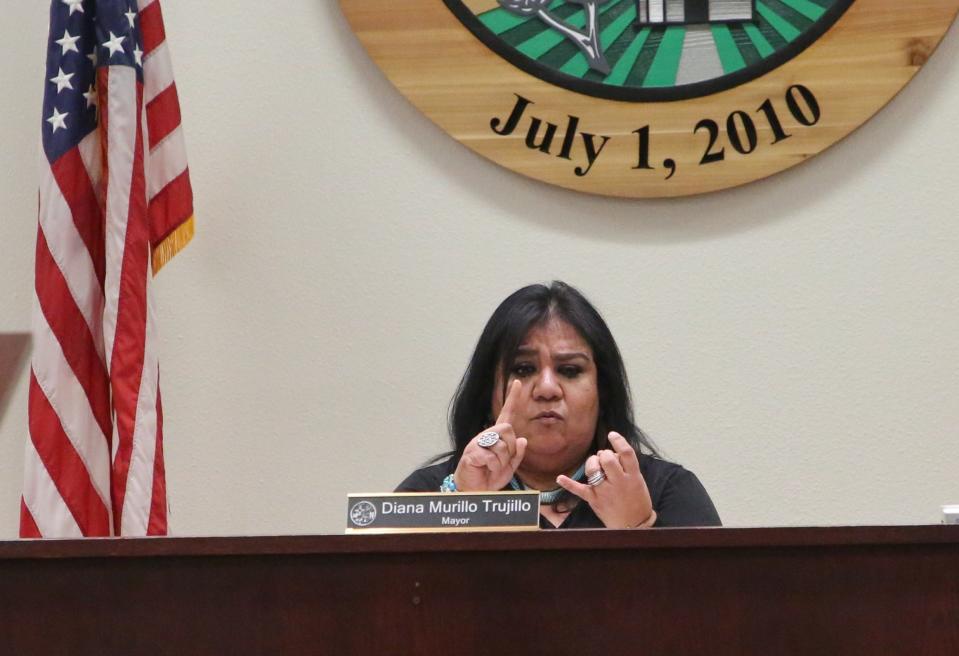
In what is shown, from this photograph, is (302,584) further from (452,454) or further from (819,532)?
(452,454)

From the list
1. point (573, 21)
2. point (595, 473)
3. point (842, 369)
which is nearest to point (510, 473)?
point (595, 473)

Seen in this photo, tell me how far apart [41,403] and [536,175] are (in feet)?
3.80

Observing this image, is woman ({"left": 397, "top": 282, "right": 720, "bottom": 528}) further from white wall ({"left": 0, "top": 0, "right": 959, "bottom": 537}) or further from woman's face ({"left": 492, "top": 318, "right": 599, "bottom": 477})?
white wall ({"left": 0, "top": 0, "right": 959, "bottom": 537})

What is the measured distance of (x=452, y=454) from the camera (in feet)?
7.93

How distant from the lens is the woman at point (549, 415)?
216 cm

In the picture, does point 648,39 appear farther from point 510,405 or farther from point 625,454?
point 625,454

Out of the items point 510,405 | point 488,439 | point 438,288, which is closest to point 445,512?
point 488,439

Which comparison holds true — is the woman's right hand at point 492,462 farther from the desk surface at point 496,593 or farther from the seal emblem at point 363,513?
the desk surface at point 496,593

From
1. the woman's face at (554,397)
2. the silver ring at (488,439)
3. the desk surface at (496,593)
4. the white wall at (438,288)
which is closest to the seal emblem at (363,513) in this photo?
the desk surface at (496,593)

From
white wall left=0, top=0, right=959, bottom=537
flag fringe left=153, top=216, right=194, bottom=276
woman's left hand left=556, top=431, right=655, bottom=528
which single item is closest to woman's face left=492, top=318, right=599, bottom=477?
woman's left hand left=556, top=431, right=655, bottom=528

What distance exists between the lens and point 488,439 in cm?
208

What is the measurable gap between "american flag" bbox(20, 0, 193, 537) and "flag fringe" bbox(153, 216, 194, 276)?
0.05 ft

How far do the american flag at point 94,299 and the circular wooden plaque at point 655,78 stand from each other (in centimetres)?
63

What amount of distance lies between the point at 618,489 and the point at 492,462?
0.27 m
